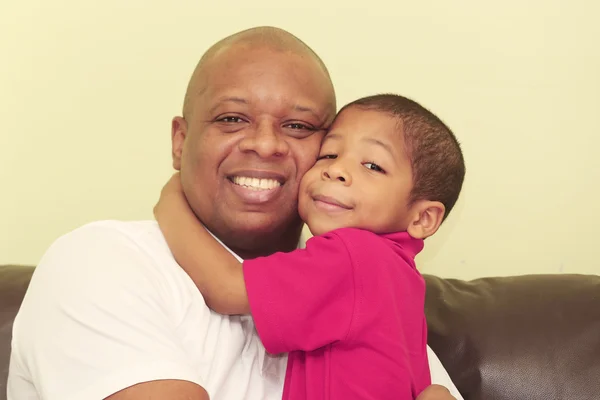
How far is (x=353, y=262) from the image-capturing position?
4.28 ft

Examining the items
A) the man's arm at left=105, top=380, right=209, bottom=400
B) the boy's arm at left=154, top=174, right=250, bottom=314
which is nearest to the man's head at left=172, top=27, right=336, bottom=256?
the boy's arm at left=154, top=174, right=250, bottom=314

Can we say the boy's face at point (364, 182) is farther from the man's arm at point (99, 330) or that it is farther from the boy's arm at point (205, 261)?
the man's arm at point (99, 330)

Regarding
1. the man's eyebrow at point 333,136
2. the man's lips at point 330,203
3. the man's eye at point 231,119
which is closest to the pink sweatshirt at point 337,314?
the man's lips at point 330,203

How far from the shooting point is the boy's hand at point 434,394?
1.36m

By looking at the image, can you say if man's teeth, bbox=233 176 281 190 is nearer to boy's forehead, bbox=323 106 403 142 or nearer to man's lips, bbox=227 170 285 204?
man's lips, bbox=227 170 285 204

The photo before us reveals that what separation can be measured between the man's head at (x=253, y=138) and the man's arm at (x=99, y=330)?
0.33 metres

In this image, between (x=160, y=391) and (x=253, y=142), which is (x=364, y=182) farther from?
(x=160, y=391)

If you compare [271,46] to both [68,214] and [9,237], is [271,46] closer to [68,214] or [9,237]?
[68,214]

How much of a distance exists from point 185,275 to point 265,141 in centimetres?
38

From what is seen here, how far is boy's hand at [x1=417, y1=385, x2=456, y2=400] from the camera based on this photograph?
1359 millimetres

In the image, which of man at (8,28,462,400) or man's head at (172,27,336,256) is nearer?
man at (8,28,462,400)

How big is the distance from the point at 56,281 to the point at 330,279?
0.53 meters

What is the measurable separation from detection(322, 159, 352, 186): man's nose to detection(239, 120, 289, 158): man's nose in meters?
0.14

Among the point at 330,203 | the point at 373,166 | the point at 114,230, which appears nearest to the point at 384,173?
the point at 373,166
